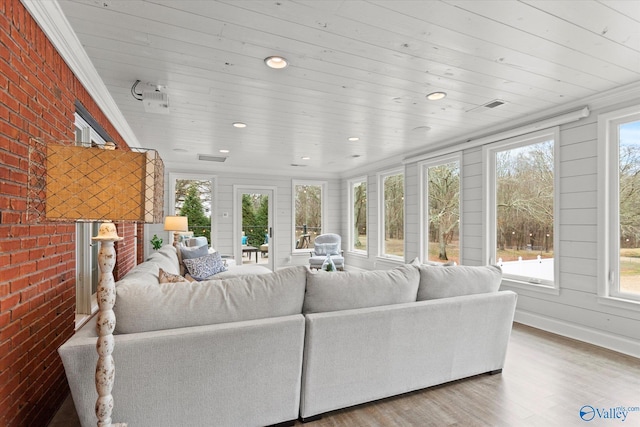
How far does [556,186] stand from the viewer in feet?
12.1

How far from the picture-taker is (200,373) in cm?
173

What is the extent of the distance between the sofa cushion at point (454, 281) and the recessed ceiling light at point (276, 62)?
1856 mm

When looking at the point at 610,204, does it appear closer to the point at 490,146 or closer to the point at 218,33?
the point at 490,146

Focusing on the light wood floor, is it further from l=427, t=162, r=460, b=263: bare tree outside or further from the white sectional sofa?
l=427, t=162, r=460, b=263: bare tree outside

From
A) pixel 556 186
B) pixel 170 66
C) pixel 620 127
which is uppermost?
pixel 170 66

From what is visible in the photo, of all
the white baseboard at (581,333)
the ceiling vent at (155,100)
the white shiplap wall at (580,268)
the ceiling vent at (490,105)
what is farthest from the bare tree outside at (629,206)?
the ceiling vent at (155,100)

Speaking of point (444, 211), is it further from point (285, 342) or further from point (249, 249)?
point (249, 249)

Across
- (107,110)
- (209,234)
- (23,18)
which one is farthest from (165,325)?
(209,234)

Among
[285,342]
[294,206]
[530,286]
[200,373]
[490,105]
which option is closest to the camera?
[200,373]

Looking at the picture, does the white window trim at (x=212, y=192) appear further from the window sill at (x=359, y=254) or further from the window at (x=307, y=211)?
the window sill at (x=359, y=254)

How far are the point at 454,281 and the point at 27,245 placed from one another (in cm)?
265

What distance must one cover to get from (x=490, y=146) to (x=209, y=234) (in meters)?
5.66

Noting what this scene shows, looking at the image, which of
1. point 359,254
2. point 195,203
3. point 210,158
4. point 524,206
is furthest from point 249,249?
point 524,206

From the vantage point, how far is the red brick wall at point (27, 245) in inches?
62.2
